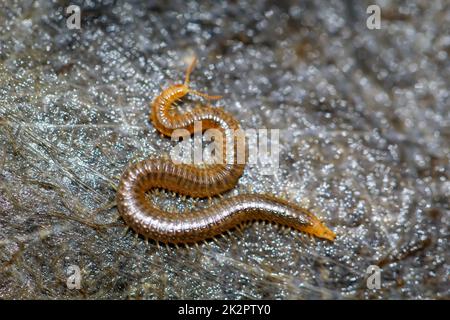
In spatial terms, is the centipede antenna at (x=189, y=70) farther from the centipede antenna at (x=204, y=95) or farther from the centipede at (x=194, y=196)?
the centipede at (x=194, y=196)

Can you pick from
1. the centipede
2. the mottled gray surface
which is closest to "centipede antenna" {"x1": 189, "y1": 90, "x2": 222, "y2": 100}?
the mottled gray surface

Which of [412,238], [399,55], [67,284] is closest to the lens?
[67,284]

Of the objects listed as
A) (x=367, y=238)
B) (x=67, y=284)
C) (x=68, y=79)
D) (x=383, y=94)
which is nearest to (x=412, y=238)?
(x=367, y=238)

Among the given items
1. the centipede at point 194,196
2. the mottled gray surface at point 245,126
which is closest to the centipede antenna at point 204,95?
the mottled gray surface at point 245,126

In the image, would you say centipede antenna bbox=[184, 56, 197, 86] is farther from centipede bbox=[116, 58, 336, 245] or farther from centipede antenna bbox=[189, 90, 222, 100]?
centipede bbox=[116, 58, 336, 245]

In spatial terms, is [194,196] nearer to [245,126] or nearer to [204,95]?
[245,126]
